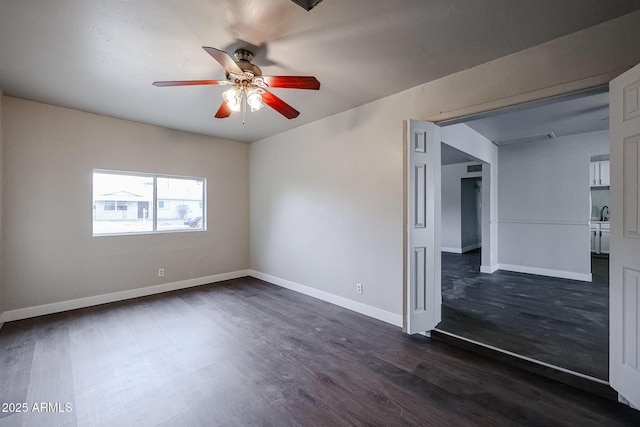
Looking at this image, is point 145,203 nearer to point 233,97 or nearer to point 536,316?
point 233,97

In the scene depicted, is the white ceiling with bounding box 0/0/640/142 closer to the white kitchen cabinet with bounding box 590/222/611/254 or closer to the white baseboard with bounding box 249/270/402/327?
the white baseboard with bounding box 249/270/402/327

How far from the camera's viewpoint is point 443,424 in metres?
1.67

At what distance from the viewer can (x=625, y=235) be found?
5.72 feet

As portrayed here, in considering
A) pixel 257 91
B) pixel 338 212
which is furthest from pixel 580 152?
pixel 257 91

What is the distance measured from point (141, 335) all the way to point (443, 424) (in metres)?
2.94

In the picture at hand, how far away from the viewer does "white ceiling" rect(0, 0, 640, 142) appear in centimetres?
178

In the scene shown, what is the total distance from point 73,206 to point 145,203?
0.89 m


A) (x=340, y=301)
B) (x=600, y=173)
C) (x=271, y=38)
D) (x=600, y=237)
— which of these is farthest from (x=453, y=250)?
(x=271, y=38)

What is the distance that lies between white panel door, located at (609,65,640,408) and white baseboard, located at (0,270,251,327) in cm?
504

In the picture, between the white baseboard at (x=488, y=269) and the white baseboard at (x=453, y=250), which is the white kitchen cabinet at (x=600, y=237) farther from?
the white baseboard at (x=488, y=269)

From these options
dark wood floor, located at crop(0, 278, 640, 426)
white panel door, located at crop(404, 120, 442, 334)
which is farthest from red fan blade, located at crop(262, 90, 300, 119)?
dark wood floor, located at crop(0, 278, 640, 426)

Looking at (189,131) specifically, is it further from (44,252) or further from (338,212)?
(338,212)

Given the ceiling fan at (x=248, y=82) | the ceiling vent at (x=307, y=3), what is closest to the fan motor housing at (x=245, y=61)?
the ceiling fan at (x=248, y=82)

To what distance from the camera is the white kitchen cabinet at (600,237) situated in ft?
22.8
